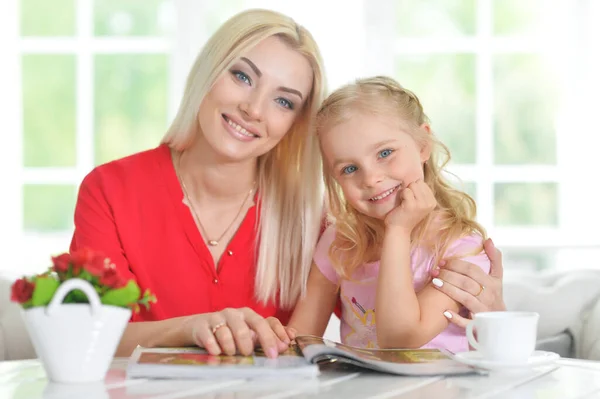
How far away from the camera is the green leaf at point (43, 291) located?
121 cm

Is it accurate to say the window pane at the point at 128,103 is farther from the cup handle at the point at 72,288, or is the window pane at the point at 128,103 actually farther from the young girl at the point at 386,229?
the cup handle at the point at 72,288

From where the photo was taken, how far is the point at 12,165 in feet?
12.8

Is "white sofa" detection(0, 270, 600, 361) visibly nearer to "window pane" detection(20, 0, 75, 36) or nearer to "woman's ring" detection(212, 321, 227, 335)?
"woman's ring" detection(212, 321, 227, 335)

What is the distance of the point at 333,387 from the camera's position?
4.14ft

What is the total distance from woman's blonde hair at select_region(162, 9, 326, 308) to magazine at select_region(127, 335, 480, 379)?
69cm

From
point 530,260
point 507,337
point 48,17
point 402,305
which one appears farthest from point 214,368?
point 48,17

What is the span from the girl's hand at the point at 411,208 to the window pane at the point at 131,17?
230 cm

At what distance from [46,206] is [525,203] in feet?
6.88

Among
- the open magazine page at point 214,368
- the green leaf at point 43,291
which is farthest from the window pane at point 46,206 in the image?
the green leaf at point 43,291

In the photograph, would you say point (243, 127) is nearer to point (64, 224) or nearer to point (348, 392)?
point (348, 392)

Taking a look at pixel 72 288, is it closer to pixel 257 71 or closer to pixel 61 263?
pixel 61 263

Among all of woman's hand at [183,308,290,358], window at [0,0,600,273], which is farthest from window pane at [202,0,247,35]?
woman's hand at [183,308,290,358]

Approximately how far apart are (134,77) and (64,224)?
72 cm

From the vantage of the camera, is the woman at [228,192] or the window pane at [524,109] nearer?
the woman at [228,192]
